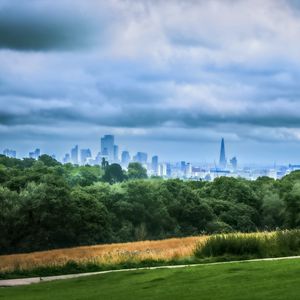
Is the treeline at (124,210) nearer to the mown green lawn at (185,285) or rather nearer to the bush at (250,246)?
the bush at (250,246)

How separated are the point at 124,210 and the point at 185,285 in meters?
52.4

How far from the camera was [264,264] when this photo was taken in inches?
687

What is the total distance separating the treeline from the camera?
5412 cm

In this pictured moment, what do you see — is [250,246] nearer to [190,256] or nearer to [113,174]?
[190,256]

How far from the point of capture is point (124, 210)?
66375 mm

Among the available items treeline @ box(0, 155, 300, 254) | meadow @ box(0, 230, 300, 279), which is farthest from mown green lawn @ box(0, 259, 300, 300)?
treeline @ box(0, 155, 300, 254)

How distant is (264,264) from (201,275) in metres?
2.63

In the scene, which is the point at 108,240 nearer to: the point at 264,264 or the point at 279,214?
the point at 279,214

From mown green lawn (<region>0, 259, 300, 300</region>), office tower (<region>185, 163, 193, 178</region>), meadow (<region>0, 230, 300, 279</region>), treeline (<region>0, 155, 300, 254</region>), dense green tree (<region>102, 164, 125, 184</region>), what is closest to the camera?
mown green lawn (<region>0, 259, 300, 300</region>)

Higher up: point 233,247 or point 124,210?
point 124,210

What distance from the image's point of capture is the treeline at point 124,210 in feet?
178

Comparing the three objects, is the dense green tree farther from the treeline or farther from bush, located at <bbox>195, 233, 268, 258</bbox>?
bush, located at <bbox>195, 233, 268, 258</bbox>

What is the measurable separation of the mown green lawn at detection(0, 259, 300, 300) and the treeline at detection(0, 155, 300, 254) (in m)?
33.4

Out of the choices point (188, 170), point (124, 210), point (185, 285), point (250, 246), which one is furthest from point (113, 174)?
point (185, 285)
